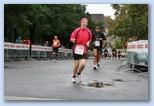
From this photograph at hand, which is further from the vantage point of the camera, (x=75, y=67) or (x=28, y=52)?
(x=28, y=52)

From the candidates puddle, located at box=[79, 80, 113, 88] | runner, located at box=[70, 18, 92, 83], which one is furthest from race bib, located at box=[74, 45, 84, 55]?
puddle, located at box=[79, 80, 113, 88]

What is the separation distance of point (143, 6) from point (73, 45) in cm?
A: 84

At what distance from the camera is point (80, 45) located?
8.73 m

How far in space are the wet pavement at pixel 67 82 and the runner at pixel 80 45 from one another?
0.06 m

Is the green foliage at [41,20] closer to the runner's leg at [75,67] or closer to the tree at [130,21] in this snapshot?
the runner's leg at [75,67]

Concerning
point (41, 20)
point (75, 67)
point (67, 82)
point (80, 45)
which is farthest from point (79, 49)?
point (41, 20)

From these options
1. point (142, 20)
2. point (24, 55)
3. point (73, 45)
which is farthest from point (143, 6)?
point (24, 55)

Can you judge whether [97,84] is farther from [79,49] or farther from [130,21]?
[130,21]

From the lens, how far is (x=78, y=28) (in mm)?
8695

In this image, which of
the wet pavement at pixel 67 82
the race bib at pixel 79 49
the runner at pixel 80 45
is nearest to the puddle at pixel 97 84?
the wet pavement at pixel 67 82

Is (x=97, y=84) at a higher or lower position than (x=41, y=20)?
lower

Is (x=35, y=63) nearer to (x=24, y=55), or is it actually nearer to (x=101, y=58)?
(x=24, y=55)

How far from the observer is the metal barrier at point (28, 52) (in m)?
8.70

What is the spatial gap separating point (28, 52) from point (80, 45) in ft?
2.07
